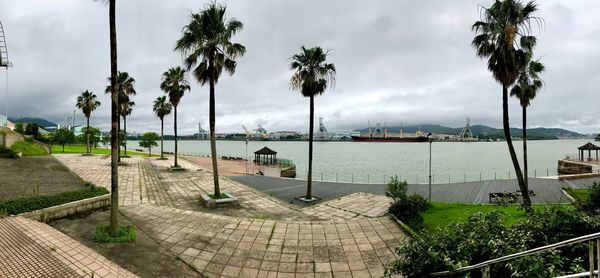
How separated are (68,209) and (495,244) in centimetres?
1320

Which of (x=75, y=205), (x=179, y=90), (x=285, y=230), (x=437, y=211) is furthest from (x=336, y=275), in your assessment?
(x=179, y=90)

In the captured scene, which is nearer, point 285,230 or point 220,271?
point 220,271

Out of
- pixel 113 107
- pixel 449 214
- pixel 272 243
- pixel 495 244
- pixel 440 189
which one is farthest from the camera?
pixel 440 189

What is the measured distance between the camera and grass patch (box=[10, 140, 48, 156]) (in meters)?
30.2

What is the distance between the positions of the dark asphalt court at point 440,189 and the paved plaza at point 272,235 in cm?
359

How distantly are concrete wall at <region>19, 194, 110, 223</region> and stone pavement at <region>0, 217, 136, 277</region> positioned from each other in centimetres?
105

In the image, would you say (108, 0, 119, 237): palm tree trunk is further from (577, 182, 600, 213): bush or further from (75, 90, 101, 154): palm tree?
(75, 90, 101, 154): palm tree

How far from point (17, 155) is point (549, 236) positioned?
37.1 m

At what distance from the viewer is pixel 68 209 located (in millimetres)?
10688

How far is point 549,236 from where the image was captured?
17.6 ft

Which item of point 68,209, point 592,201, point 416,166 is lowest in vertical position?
point 416,166

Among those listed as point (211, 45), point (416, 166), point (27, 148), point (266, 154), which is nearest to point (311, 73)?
point (211, 45)

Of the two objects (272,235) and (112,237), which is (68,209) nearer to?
(112,237)

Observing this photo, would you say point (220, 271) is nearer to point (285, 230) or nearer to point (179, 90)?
point (285, 230)
